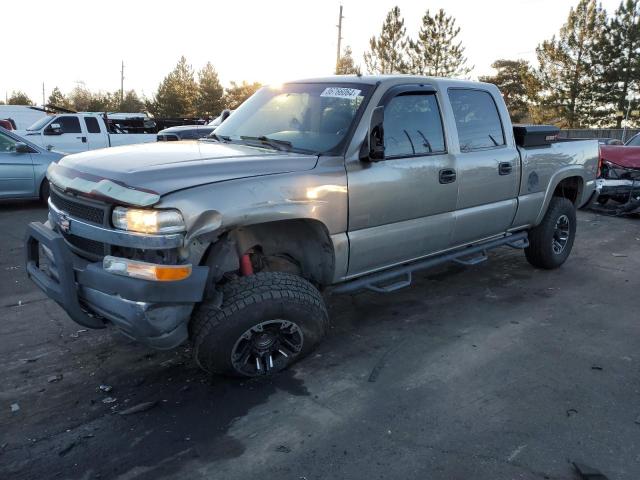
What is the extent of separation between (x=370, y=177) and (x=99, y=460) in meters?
2.34

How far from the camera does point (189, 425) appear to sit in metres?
2.88

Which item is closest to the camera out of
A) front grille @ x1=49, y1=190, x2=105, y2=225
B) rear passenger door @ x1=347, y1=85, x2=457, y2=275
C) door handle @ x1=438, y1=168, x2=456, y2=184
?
front grille @ x1=49, y1=190, x2=105, y2=225

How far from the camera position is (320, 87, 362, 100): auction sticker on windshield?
3.88 metres

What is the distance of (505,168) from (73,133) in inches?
544

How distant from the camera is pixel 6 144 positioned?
361 inches

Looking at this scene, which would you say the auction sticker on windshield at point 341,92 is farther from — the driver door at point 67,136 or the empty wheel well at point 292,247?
the driver door at point 67,136

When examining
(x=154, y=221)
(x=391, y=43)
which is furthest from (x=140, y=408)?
(x=391, y=43)

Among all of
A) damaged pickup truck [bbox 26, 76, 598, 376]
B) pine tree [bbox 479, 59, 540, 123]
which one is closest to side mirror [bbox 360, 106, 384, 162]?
damaged pickup truck [bbox 26, 76, 598, 376]

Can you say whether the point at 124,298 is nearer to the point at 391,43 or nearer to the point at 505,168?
the point at 505,168

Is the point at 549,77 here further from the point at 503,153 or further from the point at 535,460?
the point at 535,460

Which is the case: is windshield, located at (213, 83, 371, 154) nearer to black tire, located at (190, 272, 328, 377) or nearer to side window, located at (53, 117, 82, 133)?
black tire, located at (190, 272, 328, 377)

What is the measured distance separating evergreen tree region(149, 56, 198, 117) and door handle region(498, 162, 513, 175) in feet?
144

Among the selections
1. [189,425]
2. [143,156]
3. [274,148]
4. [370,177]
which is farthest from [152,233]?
[370,177]

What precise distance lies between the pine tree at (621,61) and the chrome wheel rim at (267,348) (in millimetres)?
38879
